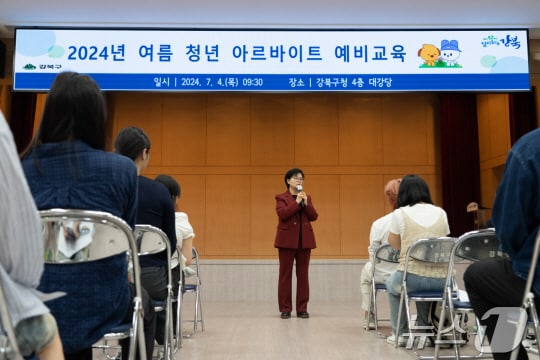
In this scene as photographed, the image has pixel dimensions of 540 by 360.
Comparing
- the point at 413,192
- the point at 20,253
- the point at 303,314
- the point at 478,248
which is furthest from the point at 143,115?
the point at 20,253

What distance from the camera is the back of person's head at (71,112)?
1.39 m

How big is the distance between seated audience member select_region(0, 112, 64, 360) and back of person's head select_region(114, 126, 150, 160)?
1.39 meters

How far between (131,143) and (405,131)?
5314 mm

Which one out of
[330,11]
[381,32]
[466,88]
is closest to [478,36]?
[466,88]

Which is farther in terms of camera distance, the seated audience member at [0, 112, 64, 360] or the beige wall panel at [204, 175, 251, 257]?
the beige wall panel at [204, 175, 251, 257]

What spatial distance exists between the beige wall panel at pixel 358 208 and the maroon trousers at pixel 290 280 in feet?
6.68

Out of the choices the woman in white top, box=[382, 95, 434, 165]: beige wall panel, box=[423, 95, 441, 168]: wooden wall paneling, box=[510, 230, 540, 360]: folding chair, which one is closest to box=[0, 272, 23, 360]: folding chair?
box=[510, 230, 540, 360]: folding chair

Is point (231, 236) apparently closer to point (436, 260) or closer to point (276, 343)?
point (276, 343)

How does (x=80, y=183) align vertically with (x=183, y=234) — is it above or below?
above

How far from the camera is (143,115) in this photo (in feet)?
22.9

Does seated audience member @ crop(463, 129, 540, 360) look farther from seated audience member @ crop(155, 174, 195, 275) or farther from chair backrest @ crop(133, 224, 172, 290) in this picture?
seated audience member @ crop(155, 174, 195, 275)

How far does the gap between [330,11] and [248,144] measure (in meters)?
2.42

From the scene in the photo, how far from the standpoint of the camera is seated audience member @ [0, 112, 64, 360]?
95 cm

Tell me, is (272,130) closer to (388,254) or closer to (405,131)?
(405,131)
